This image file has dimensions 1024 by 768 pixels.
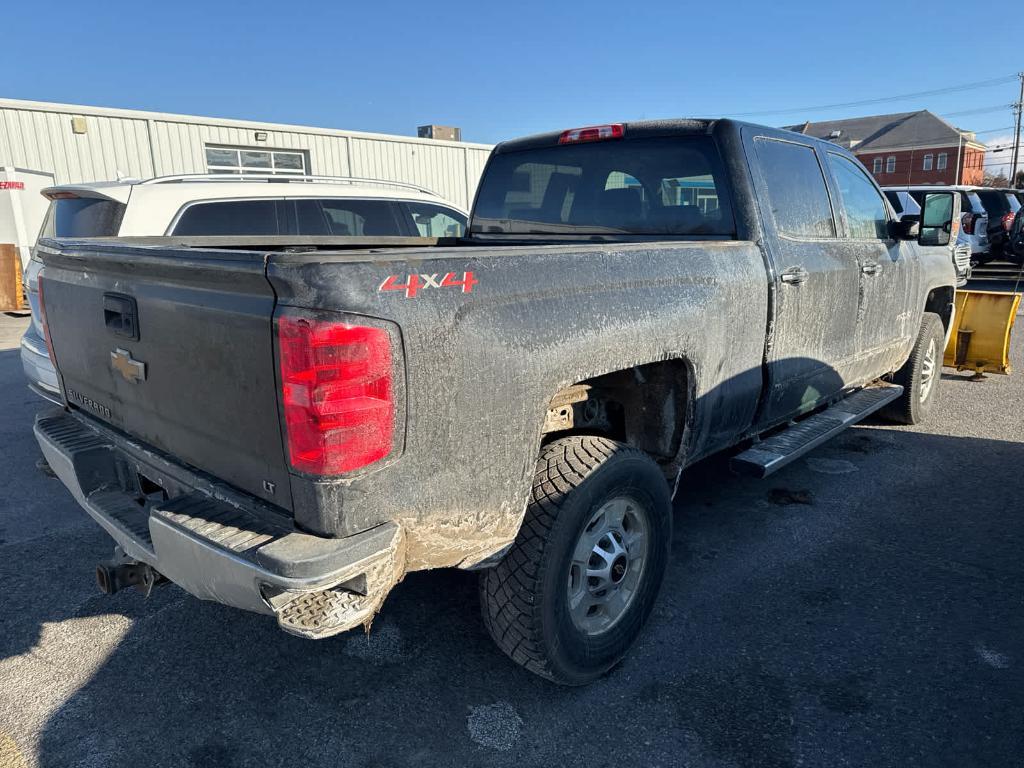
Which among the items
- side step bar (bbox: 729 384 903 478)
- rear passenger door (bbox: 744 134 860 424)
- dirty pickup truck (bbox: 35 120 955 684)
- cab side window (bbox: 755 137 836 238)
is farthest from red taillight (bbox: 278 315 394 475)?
cab side window (bbox: 755 137 836 238)

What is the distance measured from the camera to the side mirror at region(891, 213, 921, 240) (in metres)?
4.62

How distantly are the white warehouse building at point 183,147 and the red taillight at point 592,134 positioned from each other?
12.3 metres

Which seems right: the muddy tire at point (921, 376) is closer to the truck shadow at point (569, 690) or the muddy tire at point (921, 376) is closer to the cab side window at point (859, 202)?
the cab side window at point (859, 202)

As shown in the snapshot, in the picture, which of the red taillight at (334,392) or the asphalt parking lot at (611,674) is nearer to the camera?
the red taillight at (334,392)

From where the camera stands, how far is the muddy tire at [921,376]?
5.67 m

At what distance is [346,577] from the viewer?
1.91m

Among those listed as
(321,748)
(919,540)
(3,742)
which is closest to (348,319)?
(321,748)

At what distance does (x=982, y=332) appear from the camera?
7188 millimetres

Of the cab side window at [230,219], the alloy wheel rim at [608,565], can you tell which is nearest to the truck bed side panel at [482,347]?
the alloy wheel rim at [608,565]

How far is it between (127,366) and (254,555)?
1017mm

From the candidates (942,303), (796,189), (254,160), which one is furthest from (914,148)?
(796,189)

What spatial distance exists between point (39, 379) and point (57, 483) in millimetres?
727

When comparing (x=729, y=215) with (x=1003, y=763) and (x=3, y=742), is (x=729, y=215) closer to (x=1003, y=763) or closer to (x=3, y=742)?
(x=1003, y=763)

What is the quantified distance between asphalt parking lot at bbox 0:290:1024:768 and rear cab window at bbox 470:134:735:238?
1753 mm
